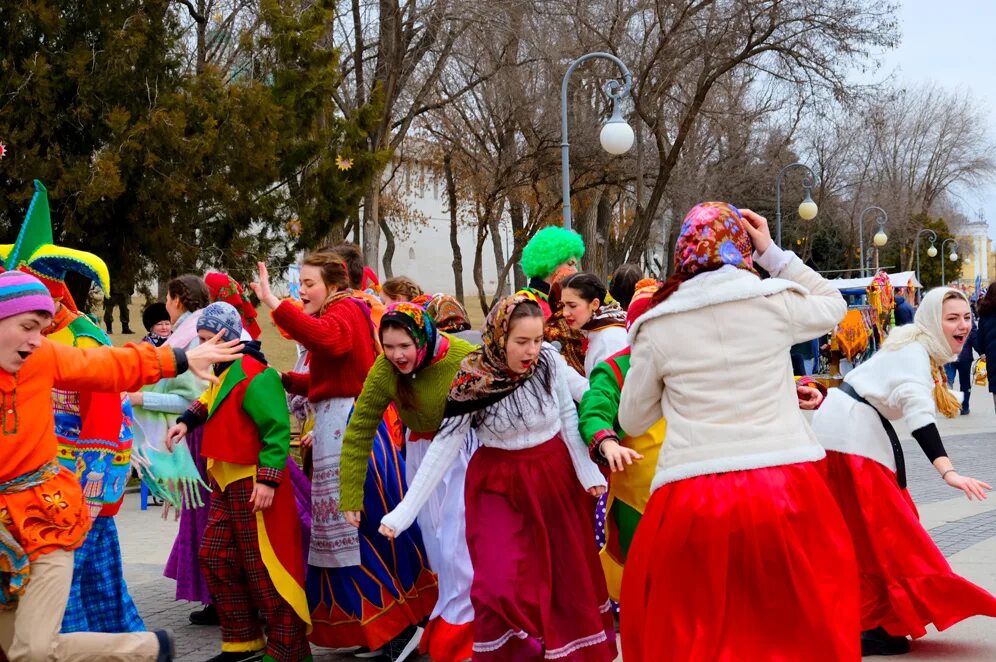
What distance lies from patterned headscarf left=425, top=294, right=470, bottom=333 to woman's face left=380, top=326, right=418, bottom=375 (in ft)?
5.49

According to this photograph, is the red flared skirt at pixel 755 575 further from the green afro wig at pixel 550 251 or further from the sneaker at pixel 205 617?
the green afro wig at pixel 550 251

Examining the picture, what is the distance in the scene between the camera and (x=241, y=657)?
5.36 m

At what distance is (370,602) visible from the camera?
552cm

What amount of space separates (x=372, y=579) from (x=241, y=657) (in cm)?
70

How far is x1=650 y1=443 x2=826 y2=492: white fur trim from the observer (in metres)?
3.53

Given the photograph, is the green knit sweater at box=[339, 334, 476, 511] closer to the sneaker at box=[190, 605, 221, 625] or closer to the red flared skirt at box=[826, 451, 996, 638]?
the red flared skirt at box=[826, 451, 996, 638]

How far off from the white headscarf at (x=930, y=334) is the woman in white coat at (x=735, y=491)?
57.4 inches

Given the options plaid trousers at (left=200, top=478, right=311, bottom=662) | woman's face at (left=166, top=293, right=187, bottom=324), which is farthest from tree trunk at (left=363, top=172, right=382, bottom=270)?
plaid trousers at (left=200, top=478, right=311, bottom=662)

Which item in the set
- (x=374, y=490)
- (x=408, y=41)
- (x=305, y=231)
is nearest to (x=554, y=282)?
(x=374, y=490)

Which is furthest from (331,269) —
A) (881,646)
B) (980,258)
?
(980,258)

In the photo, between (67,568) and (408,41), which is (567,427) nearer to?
(67,568)

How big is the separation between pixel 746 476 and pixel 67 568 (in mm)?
2409

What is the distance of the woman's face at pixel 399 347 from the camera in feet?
15.3

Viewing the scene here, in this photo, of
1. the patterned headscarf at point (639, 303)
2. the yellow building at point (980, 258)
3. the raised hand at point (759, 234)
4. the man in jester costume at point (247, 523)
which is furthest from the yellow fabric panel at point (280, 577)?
the yellow building at point (980, 258)
